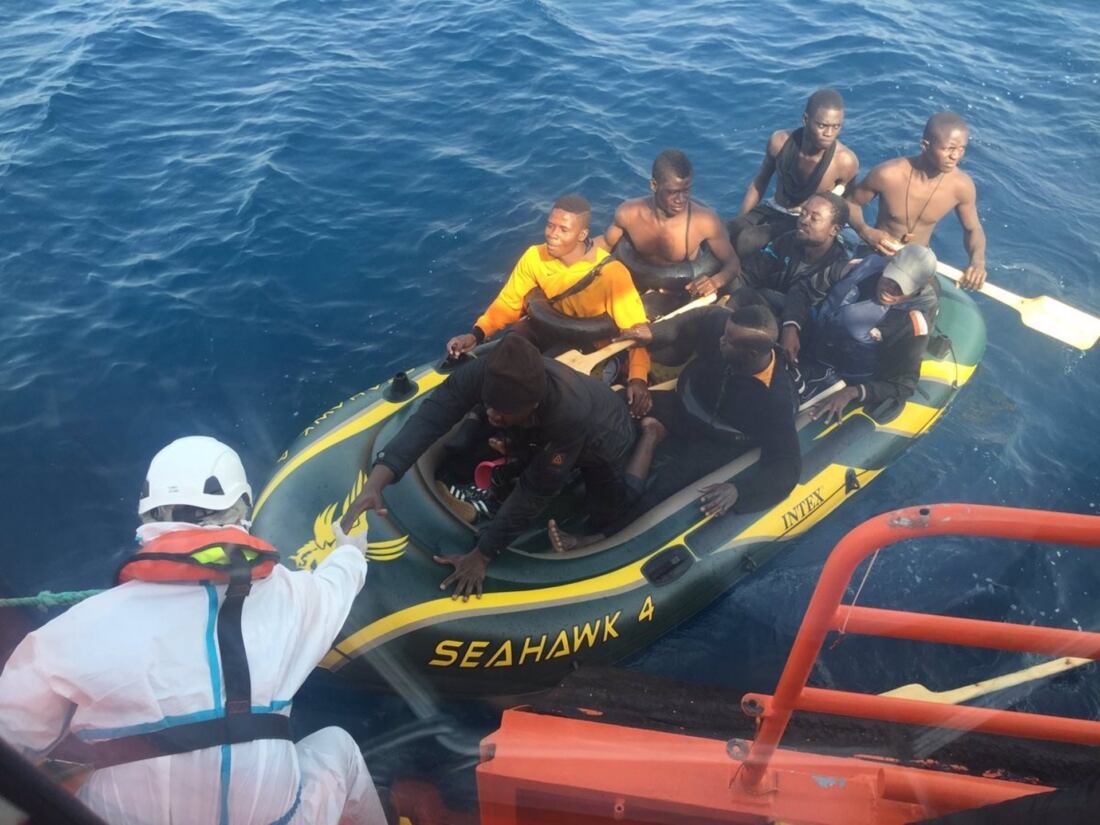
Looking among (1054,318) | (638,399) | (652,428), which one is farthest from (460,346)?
(1054,318)

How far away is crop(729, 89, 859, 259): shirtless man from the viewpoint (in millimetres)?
5910

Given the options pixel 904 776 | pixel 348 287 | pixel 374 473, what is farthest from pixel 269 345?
pixel 904 776

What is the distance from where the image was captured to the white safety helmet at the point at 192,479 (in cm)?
259

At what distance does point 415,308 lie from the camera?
23.0 feet

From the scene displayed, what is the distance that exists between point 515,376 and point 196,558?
1.41 m

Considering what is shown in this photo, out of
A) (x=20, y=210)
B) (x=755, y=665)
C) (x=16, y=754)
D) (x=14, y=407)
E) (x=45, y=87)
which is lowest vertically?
(x=755, y=665)

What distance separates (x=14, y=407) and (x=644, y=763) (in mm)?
5604

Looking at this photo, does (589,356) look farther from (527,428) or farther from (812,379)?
(812,379)

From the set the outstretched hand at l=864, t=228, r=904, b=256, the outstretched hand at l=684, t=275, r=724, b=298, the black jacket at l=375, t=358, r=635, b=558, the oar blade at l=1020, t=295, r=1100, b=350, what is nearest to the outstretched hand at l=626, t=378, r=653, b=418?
the black jacket at l=375, t=358, r=635, b=558

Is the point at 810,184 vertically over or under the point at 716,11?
under

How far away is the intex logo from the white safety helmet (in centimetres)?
343

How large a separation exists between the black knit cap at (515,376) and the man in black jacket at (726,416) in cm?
133

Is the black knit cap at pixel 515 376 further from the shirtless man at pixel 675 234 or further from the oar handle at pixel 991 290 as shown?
the oar handle at pixel 991 290

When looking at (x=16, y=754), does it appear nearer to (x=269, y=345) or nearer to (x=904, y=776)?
(x=904, y=776)
